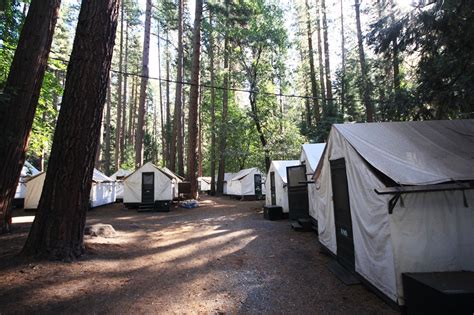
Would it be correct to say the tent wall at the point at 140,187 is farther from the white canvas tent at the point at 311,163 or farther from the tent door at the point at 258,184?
the tent door at the point at 258,184

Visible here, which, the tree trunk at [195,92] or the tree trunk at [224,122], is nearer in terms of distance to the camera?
the tree trunk at [195,92]

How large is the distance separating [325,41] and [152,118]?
3208 centimetres

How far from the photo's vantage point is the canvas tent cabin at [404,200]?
3.52 meters

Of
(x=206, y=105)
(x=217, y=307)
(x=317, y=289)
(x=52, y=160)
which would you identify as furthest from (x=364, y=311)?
(x=206, y=105)

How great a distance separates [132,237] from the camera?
297 inches

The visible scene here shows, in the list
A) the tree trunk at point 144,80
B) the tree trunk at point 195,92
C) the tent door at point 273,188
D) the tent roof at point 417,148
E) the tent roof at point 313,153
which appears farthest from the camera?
the tree trunk at point 195,92

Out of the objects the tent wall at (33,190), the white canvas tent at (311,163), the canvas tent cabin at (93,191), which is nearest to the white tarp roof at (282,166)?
the white canvas tent at (311,163)

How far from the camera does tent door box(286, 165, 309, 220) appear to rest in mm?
9961

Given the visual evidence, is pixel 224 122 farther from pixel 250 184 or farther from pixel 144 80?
pixel 144 80

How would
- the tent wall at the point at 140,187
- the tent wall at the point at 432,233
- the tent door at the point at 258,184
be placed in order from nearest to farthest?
the tent wall at the point at 432,233, the tent wall at the point at 140,187, the tent door at the point at 258,184

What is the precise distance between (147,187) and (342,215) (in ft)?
41.2

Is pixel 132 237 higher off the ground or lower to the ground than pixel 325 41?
lower

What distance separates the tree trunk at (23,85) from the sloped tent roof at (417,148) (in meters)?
6.92

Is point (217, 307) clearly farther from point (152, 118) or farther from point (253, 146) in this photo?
point (152, 118)
